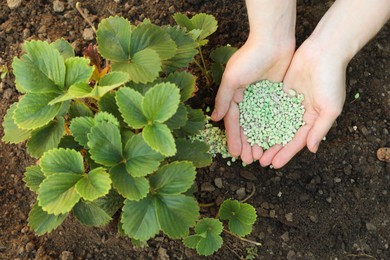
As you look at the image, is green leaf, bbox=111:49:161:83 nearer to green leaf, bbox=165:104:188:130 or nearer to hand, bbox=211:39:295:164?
green leaf, bbox=165:104:188:130

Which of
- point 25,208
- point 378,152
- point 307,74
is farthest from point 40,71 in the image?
point 378,152

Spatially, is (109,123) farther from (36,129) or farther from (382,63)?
(382,63)

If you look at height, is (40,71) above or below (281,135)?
above

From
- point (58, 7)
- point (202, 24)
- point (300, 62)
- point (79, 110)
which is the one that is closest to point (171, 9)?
point (202, 24)

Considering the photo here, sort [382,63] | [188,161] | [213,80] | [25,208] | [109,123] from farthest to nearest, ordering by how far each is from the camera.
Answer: [382,63] < [213,80] < [25,208] < [188,161] < [109,123]

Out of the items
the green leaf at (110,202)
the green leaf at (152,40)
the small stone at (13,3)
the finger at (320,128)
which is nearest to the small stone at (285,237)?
the finger at (320,128)

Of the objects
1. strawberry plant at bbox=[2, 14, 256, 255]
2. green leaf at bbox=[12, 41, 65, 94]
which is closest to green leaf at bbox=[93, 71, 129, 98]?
strawberry plant at bbox=[2, 14, 256, 255]
